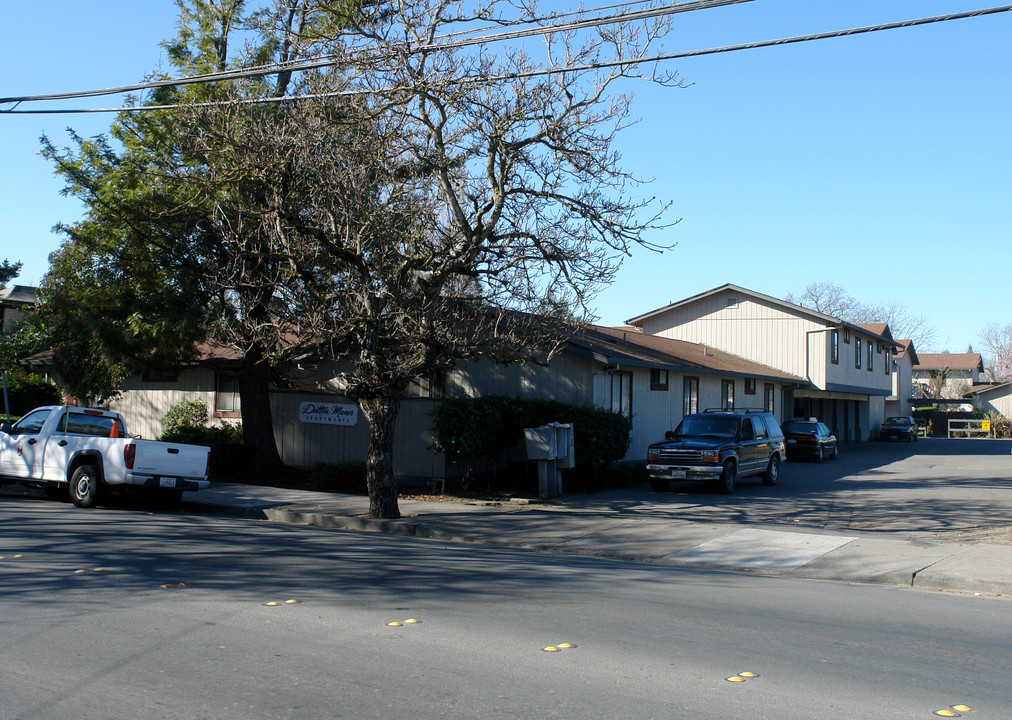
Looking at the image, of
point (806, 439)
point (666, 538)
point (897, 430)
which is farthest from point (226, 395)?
point (897, 430)

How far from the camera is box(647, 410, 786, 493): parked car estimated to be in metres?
19.5

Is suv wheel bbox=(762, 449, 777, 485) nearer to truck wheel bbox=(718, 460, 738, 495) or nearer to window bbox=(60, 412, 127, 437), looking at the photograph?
truck wheel bbox=(718, 460, 738, 495)

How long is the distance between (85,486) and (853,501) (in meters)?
15.3

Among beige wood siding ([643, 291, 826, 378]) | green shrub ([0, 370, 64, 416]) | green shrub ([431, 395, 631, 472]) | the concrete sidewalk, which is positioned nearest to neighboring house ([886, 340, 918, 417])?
beige wood siding ([643, 291, 826, 378])

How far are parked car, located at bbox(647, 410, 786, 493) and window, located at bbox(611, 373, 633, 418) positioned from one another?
2410mm

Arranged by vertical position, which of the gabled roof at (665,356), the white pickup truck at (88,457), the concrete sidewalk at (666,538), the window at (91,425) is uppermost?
the gabled roof at (665,356)

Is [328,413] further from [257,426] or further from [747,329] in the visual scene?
[747,329]

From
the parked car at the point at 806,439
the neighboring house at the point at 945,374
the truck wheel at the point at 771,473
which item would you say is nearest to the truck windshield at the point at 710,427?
the truck wheel at the point at 771,473

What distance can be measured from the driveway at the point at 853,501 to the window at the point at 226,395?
11.2 m

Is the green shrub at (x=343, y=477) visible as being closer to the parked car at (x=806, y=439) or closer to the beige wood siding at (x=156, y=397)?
the beige wood siding at (x=156, y=397)

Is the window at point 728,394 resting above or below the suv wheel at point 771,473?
above

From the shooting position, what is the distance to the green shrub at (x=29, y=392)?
121 ft

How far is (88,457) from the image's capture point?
15.8 meters

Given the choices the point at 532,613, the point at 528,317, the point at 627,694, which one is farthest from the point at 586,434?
the point at 627,694
